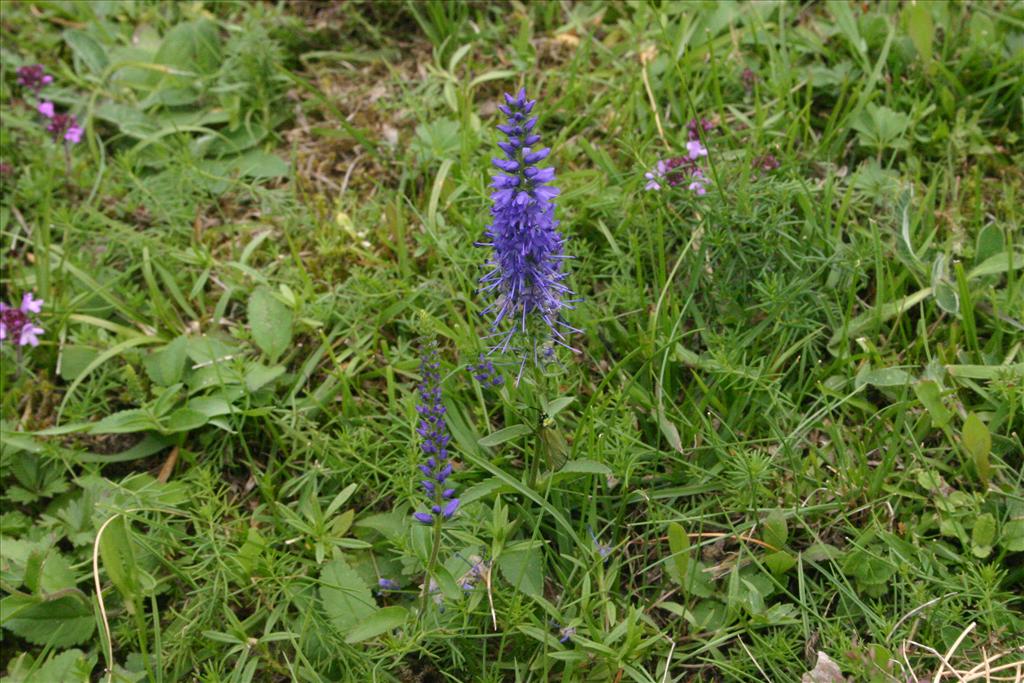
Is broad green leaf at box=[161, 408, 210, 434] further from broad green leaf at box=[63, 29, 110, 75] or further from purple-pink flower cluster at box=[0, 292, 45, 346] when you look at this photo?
broad green leaf at box=[63, 29, 110, 75]

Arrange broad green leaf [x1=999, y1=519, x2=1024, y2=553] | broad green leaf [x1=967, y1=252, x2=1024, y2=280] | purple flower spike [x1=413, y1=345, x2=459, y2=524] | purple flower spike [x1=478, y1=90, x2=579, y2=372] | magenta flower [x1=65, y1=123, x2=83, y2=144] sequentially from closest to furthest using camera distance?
1. purple flower spike [x1=478, y1=90, x2=579, y2=372]
2. purple flower spike [x1=413, y1=345, x2=459, y2=524]
3. broad green leaf [x1=999, y1=519, x2=1024, y2=553]
4. broad green leaf [x1=967, y1=252, x2=1024, y2=280]
5. magenta flower [x1=65, y1=123, x2=83, y2=144]

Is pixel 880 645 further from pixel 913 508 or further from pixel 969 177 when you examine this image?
pixel 969 177

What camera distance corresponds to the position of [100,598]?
2.62 m

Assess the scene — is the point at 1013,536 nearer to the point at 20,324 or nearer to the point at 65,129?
the point at 20,324

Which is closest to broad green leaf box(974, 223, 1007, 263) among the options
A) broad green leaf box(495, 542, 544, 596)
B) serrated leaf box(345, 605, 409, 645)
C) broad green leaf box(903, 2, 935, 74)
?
broad green leaf box(903, 2, 935, 74)

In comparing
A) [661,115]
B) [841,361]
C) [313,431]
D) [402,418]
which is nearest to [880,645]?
[841,361]

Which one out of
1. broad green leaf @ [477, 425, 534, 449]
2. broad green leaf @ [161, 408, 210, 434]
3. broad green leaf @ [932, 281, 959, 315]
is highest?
broad green leaf @ [477, 425, 534, 449]

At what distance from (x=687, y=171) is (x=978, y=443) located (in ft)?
4.34

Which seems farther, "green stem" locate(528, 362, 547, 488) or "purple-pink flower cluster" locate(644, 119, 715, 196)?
"purple-pink flower cluster" locate(644, 119, 715, 196)

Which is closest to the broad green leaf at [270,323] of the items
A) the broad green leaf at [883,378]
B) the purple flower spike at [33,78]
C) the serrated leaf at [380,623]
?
the serrated leaf at [380,623]

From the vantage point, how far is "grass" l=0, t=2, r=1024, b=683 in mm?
2590

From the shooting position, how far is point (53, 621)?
2797 millimetres

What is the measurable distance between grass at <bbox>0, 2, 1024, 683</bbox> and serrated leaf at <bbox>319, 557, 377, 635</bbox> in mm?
10

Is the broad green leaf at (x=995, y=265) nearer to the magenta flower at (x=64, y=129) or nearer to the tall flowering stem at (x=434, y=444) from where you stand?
the tall flowering stem at (x=434, y=444)
